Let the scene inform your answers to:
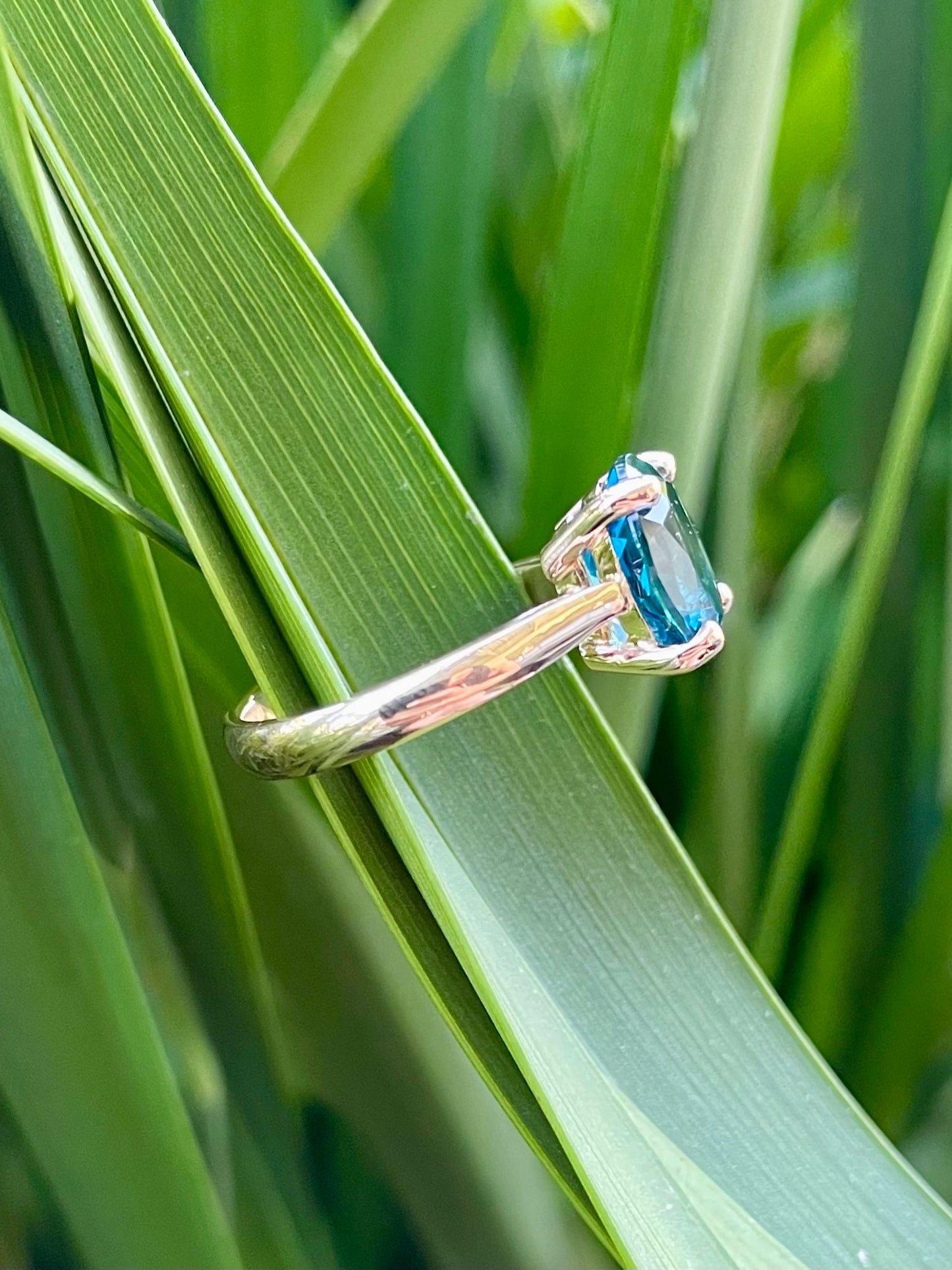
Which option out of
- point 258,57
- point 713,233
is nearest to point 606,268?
point 713,233

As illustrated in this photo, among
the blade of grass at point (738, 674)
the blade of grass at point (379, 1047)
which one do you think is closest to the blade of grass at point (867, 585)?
the blade of grass at point (738, 674)

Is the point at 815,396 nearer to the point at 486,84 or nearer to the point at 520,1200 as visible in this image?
the point at 486,84

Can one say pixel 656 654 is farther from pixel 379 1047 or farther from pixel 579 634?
pixel 379 1047

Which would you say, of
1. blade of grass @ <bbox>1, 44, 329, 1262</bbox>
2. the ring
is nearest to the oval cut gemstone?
the ring

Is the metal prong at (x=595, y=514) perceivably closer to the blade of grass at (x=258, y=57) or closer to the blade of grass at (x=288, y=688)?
the blade of grass at (x=288, y=688)

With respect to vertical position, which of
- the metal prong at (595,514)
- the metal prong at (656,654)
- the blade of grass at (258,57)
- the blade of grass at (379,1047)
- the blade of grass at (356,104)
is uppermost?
the blade of grass at (258,57)

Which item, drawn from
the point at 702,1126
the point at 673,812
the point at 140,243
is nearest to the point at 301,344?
the point at 140,243
